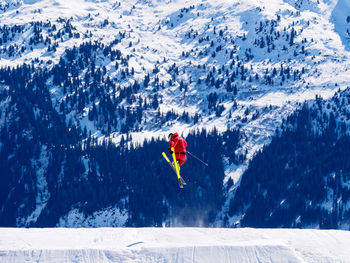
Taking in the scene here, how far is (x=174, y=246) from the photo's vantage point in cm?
3198

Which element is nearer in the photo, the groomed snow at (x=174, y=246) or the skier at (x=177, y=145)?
the groomed snow at (x=174, y=246)

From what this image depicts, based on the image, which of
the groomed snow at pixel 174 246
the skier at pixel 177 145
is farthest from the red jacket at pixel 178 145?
the groomed snow at pixel 174 246

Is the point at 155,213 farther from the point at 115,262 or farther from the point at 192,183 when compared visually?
the point at 115,262

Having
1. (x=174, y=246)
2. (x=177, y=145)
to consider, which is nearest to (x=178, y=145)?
(x=177, y=145)

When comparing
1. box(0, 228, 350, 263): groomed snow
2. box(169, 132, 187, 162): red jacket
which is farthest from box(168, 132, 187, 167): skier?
box(0, 228, 350, 263): groomed snow

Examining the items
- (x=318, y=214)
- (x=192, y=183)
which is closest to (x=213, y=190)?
(x=192, y=183)

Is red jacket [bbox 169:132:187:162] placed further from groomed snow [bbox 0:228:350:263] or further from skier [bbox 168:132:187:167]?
groomed snow [bbox 0:228:350:263]

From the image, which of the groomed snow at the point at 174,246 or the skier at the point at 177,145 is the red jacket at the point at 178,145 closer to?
the skier at the point at 177,145

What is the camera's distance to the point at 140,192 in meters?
200

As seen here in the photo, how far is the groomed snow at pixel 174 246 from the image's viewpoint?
31.2 metres

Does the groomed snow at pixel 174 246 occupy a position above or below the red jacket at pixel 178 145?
below

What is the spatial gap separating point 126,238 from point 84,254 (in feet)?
10.3

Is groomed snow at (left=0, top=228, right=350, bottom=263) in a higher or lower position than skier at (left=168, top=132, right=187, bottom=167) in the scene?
lower

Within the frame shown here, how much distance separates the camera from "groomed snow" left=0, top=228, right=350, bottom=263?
3119cm
